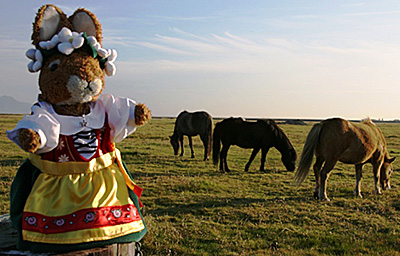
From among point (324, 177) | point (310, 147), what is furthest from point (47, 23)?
point (324, 177)

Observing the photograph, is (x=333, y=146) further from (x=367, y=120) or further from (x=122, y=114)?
(x=122, y=114)

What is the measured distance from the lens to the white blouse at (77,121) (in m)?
2.53

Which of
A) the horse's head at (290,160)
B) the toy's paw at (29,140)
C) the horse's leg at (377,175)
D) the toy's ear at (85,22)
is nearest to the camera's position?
the toy's paw at (29,140)

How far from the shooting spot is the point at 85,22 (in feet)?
9.64

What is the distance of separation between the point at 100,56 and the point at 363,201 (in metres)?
6.47

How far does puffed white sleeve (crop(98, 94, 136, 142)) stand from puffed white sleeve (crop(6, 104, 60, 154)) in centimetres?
43

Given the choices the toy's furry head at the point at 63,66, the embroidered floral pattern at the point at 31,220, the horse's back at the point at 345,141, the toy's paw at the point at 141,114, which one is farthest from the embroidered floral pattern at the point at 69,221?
the horse's back at the point at 345,141

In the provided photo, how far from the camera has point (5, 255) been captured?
2461 millimetres

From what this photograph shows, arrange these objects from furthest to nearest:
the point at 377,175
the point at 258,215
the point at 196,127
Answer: the point at 196,127, the point at 377,175, the point at 258,215

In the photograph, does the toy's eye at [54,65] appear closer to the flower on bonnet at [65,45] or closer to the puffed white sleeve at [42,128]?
the flower on bonnet at [65,45]

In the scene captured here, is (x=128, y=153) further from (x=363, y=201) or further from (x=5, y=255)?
(x=5, y=255)

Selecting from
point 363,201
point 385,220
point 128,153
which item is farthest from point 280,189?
point 128,153

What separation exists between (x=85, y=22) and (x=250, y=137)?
8.68 meters

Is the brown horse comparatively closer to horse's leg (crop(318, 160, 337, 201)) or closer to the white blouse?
horse's leg (crop(318, 160, 337, 201))
